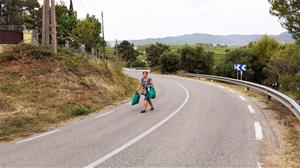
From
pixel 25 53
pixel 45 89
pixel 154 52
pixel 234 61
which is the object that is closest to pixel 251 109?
pixel 45 89

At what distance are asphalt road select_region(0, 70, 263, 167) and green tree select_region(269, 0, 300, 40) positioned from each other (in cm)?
599

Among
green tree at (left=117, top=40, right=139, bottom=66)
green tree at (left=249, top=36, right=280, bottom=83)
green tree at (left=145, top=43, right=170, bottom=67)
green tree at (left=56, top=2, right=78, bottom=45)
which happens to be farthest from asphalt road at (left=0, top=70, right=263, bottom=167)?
green tree at (left=117, top=40, right=139, bottom=66)

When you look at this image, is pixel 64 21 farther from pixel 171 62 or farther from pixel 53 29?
pixel 53 29

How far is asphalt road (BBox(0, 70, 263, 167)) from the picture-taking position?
25.1ft

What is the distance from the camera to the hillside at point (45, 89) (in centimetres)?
1413

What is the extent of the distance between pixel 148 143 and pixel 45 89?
10.8 metres

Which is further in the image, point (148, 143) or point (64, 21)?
point (64, 21)

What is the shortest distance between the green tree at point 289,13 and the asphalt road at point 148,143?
5990 mm

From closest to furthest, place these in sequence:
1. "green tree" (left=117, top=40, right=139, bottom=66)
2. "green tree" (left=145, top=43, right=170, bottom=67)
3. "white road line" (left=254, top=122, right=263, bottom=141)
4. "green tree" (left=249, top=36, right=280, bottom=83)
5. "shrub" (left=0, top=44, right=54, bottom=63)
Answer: "white road line" (left=254, top=122, right=263, bottom=141)
"shrub" (left=0, top=44, right=54, bottom=63)
"green tree" (left=249, top=36, right=280, bottom=83)
"green tree" (left=145, top=43, right=170, bottom=67)
"green tree" (left=117, top=40, right=139, bottom=66)

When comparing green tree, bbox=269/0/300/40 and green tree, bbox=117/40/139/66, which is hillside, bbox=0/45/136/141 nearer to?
green tree, bbox=269/0/300/40

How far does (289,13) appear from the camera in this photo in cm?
1823

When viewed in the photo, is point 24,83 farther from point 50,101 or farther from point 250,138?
point 250,138

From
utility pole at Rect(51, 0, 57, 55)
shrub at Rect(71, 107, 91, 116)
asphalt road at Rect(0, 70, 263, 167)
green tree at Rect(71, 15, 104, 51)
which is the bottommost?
shrub at Rect(71, 107, 91, 116)

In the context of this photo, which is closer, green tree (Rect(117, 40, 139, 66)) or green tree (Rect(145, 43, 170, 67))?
green tree (Rect(145, 43, 170, 67))
